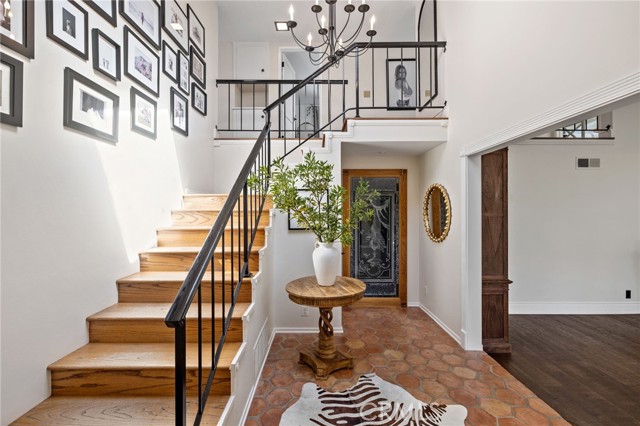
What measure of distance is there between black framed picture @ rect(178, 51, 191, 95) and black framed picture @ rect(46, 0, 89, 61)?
1249mm

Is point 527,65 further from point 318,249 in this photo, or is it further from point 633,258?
point 633,258

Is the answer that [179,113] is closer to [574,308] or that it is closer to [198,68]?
[198,68]

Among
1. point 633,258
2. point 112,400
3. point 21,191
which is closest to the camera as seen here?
point 21,191

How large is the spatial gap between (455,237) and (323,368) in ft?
6.41

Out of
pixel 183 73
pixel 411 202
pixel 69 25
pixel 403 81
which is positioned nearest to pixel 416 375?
pixel 411 202

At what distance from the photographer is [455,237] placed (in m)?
3.19

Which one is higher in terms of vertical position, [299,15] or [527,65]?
[299,15]

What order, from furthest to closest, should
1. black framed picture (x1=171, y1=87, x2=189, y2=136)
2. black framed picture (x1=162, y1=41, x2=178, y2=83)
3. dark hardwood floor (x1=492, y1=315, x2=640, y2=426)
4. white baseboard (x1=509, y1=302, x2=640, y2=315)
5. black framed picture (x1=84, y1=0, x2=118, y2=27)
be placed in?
1. white baseboard (x1=509, y1=302, x2=640, y2=315)
2. black framed picture (x1=171, y1=87, x2=189, y2=136)
3. black framed picture (x1=162, y1=41, x2=178, y2=83)
4. dark hardwood floor (x1=492, y1=315, x2=640, y2=426)
5. black framed picture (x1=84, y1=0, x2=118, y2=27)

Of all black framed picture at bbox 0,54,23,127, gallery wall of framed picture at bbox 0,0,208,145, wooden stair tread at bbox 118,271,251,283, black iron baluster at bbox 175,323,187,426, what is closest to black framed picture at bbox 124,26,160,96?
gallery wall of framed picture at bbox 0,0,208,145

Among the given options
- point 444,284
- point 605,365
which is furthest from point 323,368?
point 605,365

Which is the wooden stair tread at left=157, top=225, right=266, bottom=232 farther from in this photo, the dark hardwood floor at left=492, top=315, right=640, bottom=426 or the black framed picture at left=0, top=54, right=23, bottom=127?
the dark hardwood floor at left=492, top=315, right=640, bottom=426

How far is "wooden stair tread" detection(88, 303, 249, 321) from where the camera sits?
183 centimetres

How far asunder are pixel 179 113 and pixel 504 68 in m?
3.06

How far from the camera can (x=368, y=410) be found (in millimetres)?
2041
